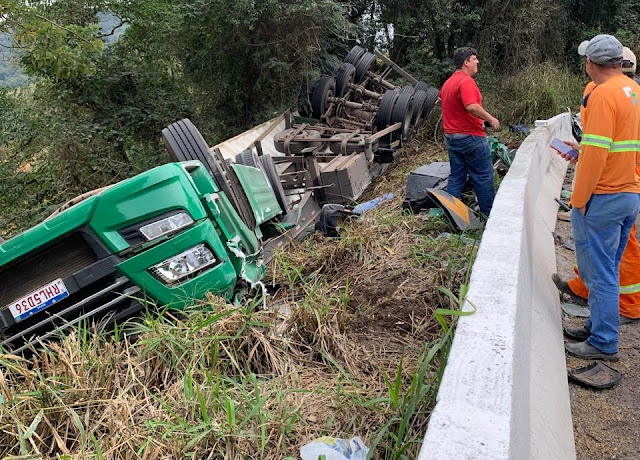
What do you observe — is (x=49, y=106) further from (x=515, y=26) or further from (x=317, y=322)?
(x=515, y=26)

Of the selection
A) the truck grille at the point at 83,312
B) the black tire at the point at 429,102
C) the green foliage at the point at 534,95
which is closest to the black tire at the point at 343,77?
the black tire at the point at 429,102

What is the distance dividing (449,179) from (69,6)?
8856 millimetres

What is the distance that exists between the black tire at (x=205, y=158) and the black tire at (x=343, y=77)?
19.1 ft

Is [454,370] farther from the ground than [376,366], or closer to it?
farther from the ground

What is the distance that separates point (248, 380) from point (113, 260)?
1103 mm

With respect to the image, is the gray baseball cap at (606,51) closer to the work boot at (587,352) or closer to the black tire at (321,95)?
the work boot at (587,352)

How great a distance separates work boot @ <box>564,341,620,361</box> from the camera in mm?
2729

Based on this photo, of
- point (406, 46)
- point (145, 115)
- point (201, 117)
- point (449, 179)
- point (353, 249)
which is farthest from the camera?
point (406, 46)

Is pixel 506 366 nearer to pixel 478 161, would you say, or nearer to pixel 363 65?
pixel 478 161

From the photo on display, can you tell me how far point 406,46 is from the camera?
12.7 m

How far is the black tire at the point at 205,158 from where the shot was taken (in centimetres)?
389

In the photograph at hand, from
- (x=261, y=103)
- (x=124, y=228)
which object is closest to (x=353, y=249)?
(x=124, y=228)

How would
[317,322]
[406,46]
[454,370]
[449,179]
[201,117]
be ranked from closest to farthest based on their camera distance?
1. [454,370]
2. [317,322]
3. [449,179]
4. [201,117]
5. [406,46]

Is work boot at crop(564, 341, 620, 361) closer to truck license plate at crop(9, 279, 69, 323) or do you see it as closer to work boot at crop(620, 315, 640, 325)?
work boot at crop(620, 315, 640, 325)
